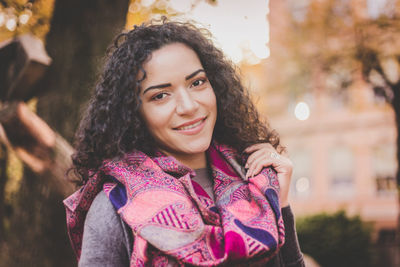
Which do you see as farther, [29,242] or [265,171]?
[29,242]

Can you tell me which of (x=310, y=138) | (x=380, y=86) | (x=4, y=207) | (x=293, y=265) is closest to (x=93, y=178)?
(x=293, y=265)

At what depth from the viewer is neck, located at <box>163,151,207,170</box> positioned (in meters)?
2.07

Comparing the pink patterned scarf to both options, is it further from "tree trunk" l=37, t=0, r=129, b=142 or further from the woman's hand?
"tree trunk" l=37, t=0, r=129, b=142

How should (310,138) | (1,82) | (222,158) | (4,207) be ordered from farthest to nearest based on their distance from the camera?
(310,138), (4,207), (1,82), (222,158)

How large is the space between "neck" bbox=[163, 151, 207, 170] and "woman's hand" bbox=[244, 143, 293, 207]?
0.23 m

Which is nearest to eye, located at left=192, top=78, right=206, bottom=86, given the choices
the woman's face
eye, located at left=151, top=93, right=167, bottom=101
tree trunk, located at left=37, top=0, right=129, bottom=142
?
the woman's face

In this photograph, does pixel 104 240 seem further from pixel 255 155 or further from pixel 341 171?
pixel 341 171

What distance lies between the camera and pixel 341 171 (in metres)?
21.6

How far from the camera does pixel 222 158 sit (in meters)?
2.17

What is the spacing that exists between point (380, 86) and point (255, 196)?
370 inches

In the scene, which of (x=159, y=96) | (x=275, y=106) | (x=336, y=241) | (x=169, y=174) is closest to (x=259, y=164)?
(x=169, y=174)

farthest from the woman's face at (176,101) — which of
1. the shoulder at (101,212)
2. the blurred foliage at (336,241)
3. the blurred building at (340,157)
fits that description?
the blurred building at (340,157)

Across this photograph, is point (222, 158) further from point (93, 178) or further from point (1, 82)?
point (1, 82)

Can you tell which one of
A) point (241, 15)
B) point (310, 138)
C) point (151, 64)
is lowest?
point (310, 138)
